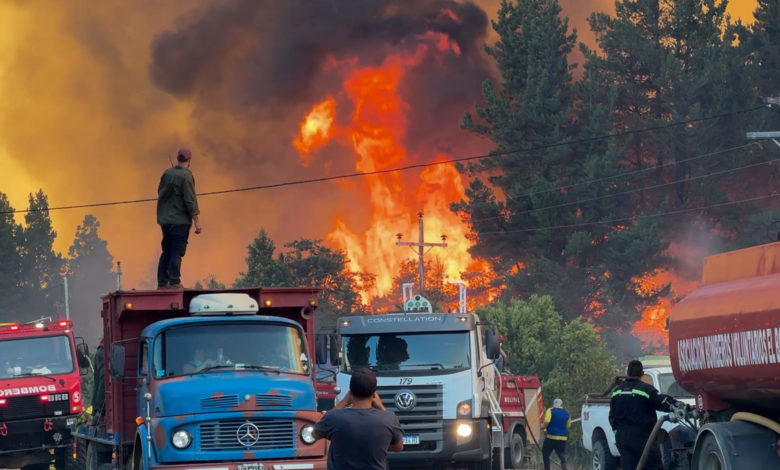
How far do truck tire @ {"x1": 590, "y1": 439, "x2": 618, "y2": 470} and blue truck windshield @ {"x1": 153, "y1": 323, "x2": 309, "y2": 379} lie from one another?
771cm

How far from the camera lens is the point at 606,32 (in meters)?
76.2

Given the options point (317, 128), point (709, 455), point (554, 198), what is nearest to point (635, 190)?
point (554, 198)

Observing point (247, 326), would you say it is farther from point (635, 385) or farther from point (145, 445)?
point (635, 385)

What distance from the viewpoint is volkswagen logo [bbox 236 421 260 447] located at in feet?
49.3

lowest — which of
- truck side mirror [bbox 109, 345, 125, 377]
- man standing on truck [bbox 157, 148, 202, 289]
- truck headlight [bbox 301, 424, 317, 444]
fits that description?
truck headlight [bbox 301, 424, 317, 444]

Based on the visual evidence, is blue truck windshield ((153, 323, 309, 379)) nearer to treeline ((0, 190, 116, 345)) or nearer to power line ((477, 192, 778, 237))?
power line ((477, 192, 778, 237))

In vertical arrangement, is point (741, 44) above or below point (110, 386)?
above

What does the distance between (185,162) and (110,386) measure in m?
3.31

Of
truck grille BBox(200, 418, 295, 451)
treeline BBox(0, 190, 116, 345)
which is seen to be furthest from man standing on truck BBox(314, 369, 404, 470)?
treeline BBox(0, 190, 116, 345)

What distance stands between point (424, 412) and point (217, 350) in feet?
21.3

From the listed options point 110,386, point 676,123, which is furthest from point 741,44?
point 110,386

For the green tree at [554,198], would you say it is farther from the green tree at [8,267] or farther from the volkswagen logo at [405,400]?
the green tree at [8,267]

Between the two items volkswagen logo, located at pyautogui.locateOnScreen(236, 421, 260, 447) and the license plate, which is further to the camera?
volkswagen logo, located at pyautogui.locateOnScreen(236, 421, 260, 447)

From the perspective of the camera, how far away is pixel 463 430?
70.3 feet
